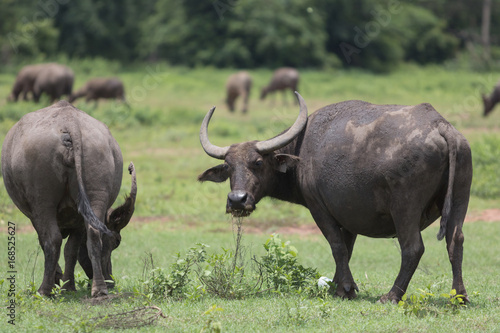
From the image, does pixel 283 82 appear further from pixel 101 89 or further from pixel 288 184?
pixel 288 184

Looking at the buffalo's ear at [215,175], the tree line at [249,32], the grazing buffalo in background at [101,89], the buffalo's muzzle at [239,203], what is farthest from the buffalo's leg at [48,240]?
the tree line at [249,32]

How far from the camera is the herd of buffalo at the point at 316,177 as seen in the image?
731 centimetres

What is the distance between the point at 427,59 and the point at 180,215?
108 feet

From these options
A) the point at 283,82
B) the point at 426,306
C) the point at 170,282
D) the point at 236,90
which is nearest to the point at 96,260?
the point at 170,282

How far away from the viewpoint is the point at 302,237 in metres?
13.5

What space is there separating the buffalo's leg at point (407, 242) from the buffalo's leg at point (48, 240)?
11.1 feet

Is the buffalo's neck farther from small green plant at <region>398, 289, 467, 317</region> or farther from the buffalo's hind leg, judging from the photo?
small green plant at <region>398, 289, 467, 317</region>

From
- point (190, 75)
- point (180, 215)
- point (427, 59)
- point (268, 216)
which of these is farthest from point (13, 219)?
point (427, 59)

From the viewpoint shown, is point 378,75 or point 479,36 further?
point 479,36

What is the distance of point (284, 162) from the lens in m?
8.55

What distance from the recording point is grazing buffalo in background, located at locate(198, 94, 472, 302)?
23.9 feet

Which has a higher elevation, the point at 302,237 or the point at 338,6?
the point at 338,6

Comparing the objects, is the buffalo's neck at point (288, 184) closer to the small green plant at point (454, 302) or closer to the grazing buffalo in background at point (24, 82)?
the small green plant at point (454, 302)

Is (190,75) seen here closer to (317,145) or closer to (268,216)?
(268,216)
